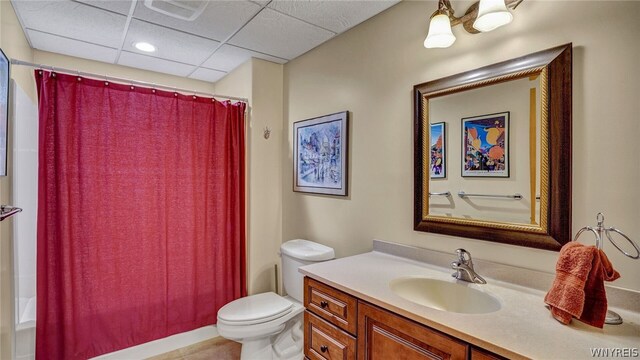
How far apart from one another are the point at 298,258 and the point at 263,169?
3.09 ft

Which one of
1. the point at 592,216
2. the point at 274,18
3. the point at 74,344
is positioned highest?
the point at 274,18

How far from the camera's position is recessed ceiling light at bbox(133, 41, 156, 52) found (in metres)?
2.31

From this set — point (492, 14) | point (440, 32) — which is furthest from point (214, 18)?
point (492, 14)

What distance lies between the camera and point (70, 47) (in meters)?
2.40

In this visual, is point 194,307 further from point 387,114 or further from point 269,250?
point 387,114

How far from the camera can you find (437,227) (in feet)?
5.16

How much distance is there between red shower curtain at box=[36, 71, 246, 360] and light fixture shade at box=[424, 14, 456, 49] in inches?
68.7

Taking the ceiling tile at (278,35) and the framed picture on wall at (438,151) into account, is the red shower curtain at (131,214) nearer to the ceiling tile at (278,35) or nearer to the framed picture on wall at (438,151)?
the ceiling tile at (278,35)

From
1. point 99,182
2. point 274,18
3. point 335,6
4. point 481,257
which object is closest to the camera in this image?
point 481,257

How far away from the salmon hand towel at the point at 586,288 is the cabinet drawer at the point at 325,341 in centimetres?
76

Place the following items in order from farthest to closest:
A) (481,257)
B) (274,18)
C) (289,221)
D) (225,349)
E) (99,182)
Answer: (289,221)
(225,349)
(99,182)
(274,18)
(481,257)

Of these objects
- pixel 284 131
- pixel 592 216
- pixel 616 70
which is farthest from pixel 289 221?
pixel 616 70

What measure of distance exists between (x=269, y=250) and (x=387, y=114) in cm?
160

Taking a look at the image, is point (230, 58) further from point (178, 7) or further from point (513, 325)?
point (513, 325)
